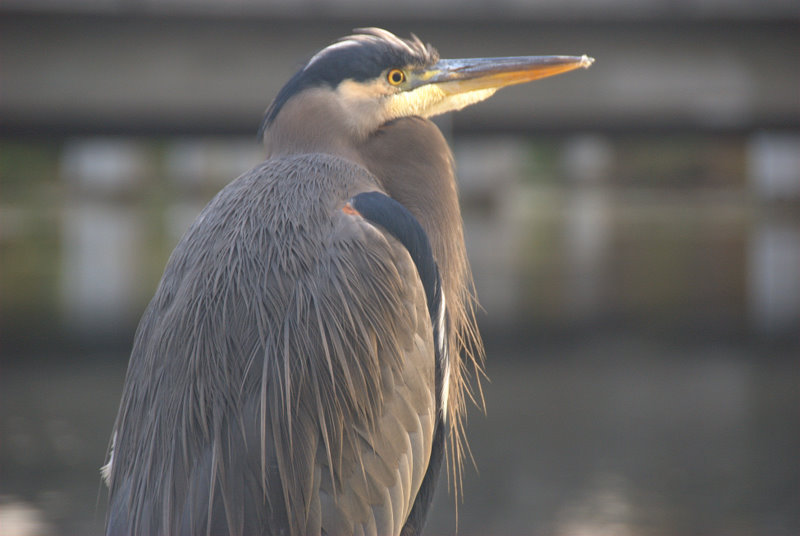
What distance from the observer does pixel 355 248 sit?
1.92m

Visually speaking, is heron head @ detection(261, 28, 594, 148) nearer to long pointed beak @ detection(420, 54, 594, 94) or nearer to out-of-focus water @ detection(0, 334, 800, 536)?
long pointed beak @ detection(420, 54, 594, 94)

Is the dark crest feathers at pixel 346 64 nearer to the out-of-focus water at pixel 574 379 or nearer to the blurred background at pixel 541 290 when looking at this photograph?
the out-of-focus water at pixel 574 379

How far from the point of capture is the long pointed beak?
94.5 inches

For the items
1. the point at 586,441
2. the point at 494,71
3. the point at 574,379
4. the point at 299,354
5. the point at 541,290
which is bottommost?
the point at 541,290

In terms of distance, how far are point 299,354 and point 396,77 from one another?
819 mm

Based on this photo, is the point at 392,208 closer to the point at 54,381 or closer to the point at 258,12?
the point at 54,381

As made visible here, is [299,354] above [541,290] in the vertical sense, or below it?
above

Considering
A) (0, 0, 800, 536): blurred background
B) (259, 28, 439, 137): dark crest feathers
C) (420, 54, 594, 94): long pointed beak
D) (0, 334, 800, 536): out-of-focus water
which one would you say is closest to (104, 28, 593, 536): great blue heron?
(259, 28, 439, 137): dark crest feathers

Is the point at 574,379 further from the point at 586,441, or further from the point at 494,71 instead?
the point at 494,71

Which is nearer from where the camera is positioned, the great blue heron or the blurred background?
the great blue heron

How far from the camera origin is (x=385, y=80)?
2.27 meters

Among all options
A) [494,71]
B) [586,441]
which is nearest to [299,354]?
[494,71]

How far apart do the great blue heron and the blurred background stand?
6.72 ft

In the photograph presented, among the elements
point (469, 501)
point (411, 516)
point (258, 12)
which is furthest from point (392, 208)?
point (258, 12)
